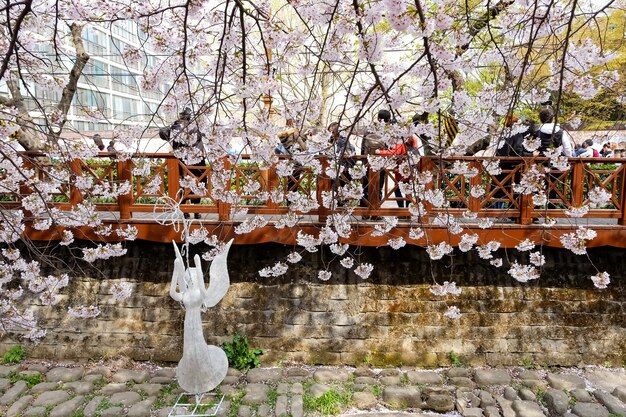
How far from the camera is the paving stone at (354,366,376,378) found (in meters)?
6.52

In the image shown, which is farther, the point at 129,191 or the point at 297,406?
the point at 129,191

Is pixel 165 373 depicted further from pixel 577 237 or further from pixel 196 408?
pixel 577 237

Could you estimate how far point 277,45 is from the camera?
11.5 feet

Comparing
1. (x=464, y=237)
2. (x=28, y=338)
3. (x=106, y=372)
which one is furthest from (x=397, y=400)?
(x=28, y=338)

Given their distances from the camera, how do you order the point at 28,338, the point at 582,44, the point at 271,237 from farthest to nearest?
the point at 28,338
the point at 271,237
the point at 582,44

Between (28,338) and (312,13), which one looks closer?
(312,13)

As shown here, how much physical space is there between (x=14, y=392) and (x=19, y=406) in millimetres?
375

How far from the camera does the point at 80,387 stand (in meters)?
6.22

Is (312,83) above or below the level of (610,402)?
above

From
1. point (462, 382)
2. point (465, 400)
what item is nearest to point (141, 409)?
point (465, 400)

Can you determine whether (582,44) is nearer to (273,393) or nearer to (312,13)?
(312,13)

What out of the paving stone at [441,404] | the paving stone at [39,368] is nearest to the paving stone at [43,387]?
the paving stone at [39,368]

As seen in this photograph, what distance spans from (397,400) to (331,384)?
90cm

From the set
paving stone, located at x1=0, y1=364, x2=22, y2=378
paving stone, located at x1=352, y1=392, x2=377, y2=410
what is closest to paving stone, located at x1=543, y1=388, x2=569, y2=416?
paving stone, located at x1=352, y1=392, x2=377, y2=410
